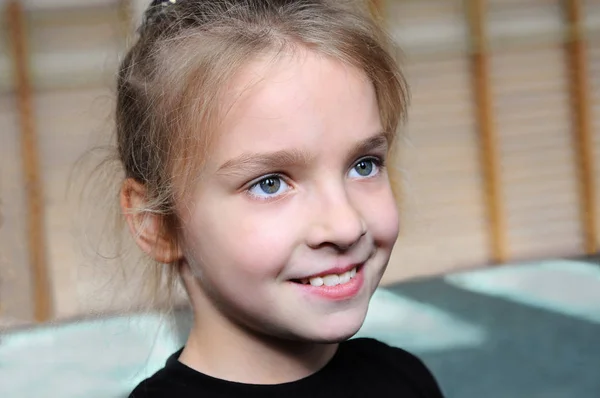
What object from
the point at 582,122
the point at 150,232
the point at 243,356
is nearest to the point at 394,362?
the point at 243,356

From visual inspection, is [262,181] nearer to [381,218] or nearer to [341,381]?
[381,218]

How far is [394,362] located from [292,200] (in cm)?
34

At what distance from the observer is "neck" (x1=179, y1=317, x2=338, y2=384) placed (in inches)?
31.6

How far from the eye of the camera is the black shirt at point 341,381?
0.80m

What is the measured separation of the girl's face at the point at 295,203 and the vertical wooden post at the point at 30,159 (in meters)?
4.06

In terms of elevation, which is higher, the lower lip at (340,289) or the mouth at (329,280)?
the mouth at (329,280)

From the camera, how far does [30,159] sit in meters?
4.55

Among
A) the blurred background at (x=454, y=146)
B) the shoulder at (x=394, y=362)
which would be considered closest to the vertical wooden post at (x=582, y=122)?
the blurred background at (x=454, y=146)

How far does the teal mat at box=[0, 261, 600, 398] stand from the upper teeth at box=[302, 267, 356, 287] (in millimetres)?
1513

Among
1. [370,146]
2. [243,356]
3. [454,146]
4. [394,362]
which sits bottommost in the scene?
[454,146]

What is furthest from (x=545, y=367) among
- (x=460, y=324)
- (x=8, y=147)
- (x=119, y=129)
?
(x=8, y=147)

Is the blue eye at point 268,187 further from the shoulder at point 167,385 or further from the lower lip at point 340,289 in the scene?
the shoulder at point 167,385

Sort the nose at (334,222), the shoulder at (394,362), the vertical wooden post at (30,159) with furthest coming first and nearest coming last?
the vertical wooden post at (30,159), the shoulder at (394,362), the nose at (334,222)

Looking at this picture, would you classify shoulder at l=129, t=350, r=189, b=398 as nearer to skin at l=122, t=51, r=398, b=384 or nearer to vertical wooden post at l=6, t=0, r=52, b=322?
skin at l=122, t=51, r=398, b=384
